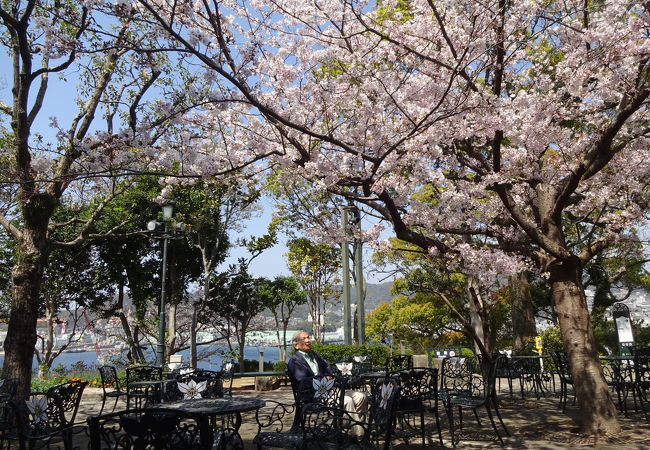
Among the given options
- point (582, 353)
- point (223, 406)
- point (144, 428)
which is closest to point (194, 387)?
point (223, 406)

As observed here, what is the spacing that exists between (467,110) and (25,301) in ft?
20.0

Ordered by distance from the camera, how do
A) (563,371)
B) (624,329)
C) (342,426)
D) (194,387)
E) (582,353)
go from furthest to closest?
1. (624,329)
2. (563,371)
3. (582,353)
4. (194,387)
5. (342,426)

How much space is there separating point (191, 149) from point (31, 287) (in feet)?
9.67

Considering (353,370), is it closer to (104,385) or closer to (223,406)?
(104,385)

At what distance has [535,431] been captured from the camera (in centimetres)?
646

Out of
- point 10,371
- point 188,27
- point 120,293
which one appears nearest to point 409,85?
point 188,27

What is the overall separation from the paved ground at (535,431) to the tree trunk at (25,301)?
212 centimetres

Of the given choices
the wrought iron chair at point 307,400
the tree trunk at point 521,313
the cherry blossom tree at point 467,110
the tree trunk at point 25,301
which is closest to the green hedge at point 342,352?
the tree trunk at point 521,313

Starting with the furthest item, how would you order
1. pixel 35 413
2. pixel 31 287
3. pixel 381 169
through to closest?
pixel 31 287, pixel 381 169, pixel 35 413

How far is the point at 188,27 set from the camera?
4980mm

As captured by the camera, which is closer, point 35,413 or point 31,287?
point 35,413

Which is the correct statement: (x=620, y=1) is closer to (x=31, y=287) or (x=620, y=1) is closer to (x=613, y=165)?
(x=613, y=165)

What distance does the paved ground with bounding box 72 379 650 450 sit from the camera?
5613 millimetres

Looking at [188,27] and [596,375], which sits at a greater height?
[188,27]
